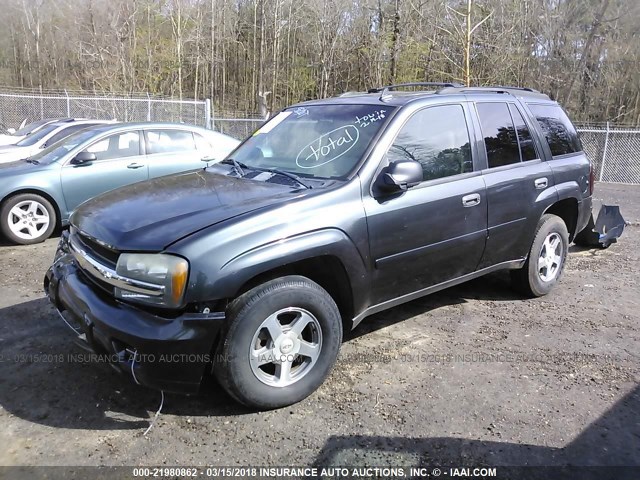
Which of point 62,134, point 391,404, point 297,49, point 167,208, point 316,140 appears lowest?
point 391,404

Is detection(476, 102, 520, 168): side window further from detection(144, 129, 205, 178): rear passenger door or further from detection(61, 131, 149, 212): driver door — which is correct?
detection(61, 131, 149, 212): driver door

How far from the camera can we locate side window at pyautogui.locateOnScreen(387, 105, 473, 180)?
372cm

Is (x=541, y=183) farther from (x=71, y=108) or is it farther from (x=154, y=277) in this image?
(x=71, y=108)

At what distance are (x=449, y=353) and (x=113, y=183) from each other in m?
5.39

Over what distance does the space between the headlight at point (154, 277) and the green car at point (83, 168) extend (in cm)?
439

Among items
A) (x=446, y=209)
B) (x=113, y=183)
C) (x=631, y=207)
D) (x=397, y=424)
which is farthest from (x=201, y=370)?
(x=631, y=207)

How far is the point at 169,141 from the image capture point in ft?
26.0

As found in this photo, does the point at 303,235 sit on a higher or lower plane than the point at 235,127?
higher

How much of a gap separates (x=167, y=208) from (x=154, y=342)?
876 mm

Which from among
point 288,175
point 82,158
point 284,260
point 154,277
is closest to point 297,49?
point 82,158

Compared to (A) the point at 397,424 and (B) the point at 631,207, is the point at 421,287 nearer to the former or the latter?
(A) the point at 397,424

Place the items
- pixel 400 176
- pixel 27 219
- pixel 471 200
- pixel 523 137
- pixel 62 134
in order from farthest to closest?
1. pixel 62 134
2. pixel 27 219
3. pixel 523 137
4. pixel 471 200
5. pixel 400 176

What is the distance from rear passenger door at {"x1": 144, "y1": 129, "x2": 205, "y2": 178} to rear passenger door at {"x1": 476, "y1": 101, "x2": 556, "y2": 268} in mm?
4874

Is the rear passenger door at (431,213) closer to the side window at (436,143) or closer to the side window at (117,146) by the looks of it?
the side window at (436,143)
